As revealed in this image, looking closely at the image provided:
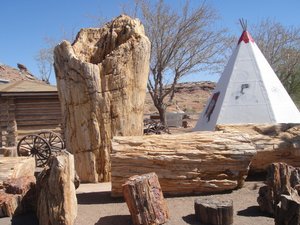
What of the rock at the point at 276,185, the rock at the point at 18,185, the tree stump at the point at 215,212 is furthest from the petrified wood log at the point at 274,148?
the rock at the point at 18,185

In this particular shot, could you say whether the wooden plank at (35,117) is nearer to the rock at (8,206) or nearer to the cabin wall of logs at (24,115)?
the cabin wall of logs at (24,115)

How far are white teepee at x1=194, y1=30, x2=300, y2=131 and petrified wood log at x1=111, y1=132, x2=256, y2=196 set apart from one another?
4393 millimetres

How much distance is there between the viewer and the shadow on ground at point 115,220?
158 inches

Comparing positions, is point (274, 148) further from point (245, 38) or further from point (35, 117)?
point (35, 117)

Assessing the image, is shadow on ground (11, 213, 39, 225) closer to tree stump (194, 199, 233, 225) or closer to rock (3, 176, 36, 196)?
rock (3, 176, 36, 196)

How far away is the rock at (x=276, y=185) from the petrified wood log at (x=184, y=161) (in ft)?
2.01

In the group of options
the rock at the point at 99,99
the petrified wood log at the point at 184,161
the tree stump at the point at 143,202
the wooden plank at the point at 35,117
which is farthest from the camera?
the wooden plank at the point at 35,117

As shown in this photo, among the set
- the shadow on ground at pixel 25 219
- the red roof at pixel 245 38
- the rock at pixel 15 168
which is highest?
the red roof at pixel 245 38

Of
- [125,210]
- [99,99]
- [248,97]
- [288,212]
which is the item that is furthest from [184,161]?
[248,97]

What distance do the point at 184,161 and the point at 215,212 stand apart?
1071 millimetres

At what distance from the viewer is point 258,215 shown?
4.18m

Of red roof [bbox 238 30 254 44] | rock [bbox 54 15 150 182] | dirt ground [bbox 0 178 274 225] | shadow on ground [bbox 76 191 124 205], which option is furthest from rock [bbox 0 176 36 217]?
red roof [bbox 238 30 254 44]

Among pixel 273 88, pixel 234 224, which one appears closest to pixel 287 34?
pixel 273 88

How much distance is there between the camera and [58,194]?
3703 millimetres
